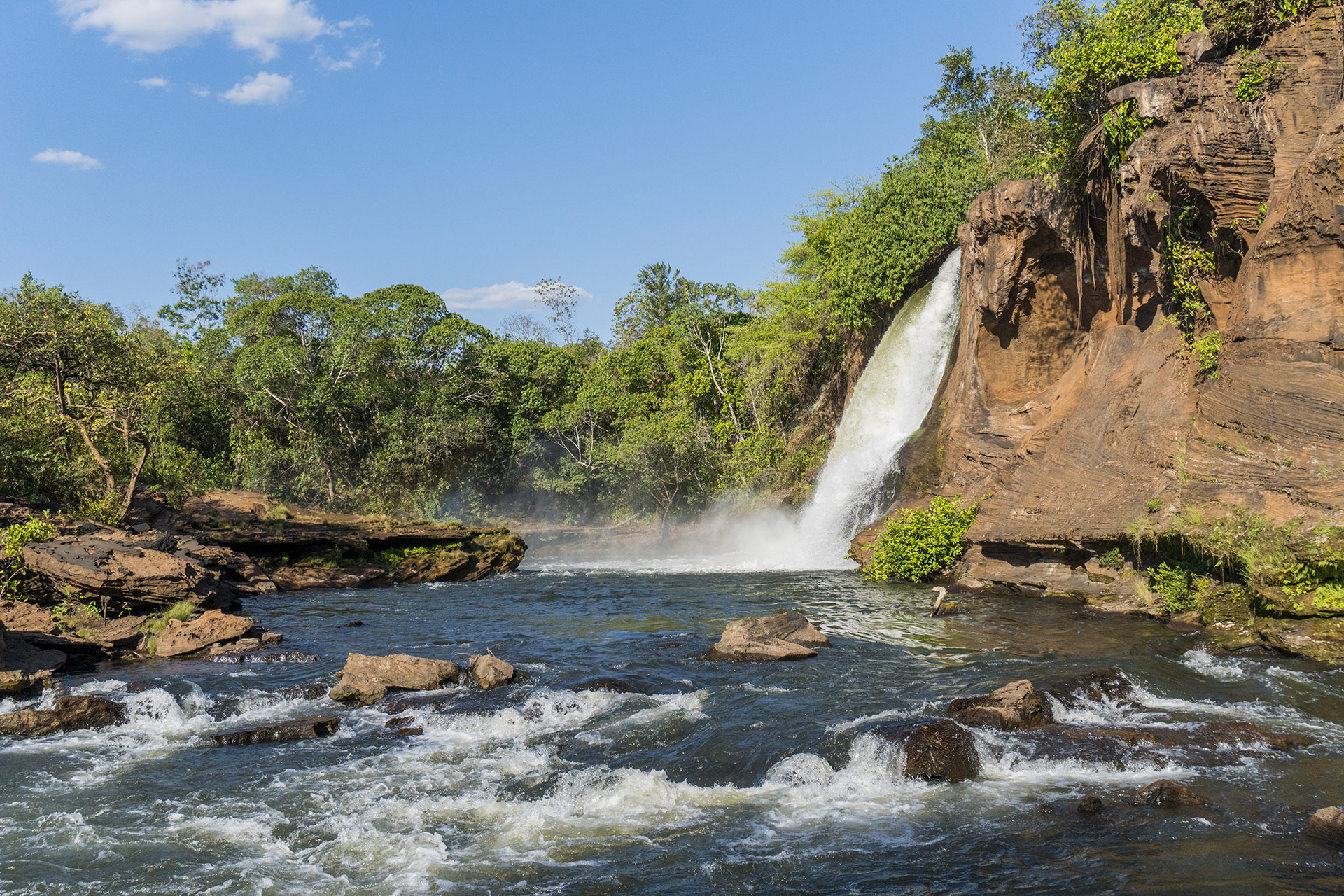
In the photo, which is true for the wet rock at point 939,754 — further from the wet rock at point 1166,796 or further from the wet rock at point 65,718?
the wet rock at point 65,718

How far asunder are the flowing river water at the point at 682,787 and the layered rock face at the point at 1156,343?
9.37ft

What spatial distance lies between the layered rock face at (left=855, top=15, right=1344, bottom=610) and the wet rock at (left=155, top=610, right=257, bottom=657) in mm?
14204

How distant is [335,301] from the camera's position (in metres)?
39.2

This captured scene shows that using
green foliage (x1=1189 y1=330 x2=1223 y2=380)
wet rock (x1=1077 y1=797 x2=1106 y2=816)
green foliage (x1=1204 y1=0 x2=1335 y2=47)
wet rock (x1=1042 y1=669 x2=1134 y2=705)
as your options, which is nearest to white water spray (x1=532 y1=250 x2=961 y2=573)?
green foliage (x1=1189 y1=330 x2=1223 y2=380)

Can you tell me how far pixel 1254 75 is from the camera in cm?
1309

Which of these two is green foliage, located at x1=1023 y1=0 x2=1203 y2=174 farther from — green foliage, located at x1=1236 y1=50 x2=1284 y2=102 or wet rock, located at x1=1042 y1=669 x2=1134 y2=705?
wet rock, located at x1=1042 y1=669 x2=1134 y2=705

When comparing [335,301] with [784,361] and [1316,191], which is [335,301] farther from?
[1316,191]

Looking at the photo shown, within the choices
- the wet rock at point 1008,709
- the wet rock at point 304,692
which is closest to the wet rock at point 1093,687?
the wet rock at point 1008,709

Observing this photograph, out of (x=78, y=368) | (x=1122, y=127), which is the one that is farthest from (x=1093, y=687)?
(x=78, y=368)

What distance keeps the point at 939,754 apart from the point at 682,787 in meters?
2.38

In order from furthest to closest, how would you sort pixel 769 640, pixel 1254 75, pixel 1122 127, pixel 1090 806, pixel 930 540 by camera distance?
pixel 930 540 < pixel 1122 127 < pixel 1254 75 < pixel 769 640 < pixel 1090 806

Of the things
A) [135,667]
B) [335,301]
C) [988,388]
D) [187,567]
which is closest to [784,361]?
[988,388]

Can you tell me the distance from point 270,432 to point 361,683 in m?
31.1

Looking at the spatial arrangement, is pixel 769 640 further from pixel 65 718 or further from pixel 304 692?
pixel 65 718
